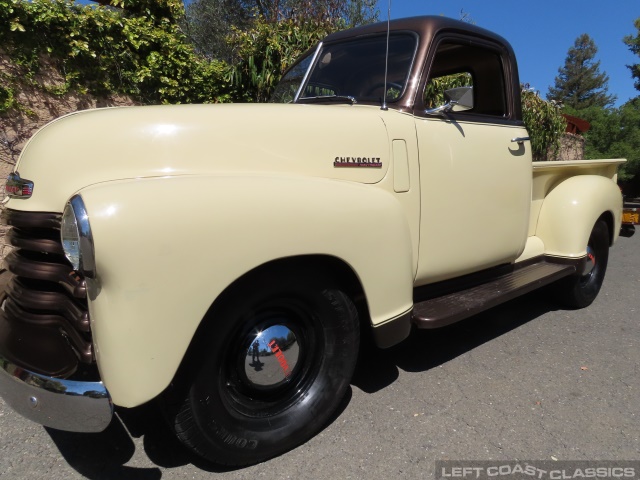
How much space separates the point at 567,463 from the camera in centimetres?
197

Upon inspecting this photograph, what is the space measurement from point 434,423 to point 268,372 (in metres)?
0.93

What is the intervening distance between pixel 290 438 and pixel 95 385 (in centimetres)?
88

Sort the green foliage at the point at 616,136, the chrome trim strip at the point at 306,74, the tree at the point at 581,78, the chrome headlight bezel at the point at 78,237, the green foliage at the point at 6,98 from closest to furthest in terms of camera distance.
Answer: the chrome headlight bezel at the point at 78,237
the chrome trim strip at the point at 306,74
the green foliage at the point at 6,98
the green foliage at the point at 616,136
the tree at the point at 581,78

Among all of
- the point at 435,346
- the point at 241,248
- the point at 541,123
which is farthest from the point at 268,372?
the point at 541,123

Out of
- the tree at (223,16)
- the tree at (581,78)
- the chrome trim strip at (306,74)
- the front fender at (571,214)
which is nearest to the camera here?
the chrome trim strip at (306,74)

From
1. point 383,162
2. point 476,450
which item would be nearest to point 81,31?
point 383,162

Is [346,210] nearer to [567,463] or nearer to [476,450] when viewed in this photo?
[476,450]

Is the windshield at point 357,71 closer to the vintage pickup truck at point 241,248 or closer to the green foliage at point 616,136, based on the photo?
the vintage pickup truck at point 241,248

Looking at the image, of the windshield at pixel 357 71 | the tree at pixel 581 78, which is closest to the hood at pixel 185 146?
the windshield at pixel 357 71

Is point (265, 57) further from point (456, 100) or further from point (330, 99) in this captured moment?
point (456, 100)

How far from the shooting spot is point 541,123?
27.9 feet

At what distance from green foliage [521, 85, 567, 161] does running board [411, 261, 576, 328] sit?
5.64m

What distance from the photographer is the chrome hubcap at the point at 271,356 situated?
6.15ft

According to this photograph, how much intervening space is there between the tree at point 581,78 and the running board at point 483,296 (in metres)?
48.1
